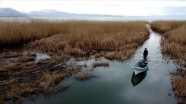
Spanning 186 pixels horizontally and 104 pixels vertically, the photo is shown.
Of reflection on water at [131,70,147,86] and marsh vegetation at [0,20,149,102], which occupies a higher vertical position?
marsh vegetation at [0,20,149,102]

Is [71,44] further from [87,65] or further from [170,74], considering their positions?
[170,74]

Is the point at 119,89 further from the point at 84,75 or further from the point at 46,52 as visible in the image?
the point at 46,52

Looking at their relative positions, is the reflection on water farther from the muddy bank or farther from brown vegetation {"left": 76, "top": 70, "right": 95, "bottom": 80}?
the muddy bank

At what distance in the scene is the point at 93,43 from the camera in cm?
1468

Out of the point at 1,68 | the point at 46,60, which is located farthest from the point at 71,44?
the point at 1,68

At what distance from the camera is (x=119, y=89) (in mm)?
8211

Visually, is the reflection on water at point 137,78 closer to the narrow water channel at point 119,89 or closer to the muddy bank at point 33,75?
the narrow water channel at point 119,89

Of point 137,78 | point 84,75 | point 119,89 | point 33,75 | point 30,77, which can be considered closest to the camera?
point 119,89

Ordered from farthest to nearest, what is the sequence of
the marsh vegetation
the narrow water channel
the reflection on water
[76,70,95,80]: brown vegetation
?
the reflection on water
[76,70,95,80]: brown vegetation
the marsh vegetation
the narrow water channel

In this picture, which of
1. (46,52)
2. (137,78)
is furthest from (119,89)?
(46,52)

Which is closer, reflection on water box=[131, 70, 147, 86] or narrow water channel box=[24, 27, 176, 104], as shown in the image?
narrow water channel box=[24, 27, 176, 104]

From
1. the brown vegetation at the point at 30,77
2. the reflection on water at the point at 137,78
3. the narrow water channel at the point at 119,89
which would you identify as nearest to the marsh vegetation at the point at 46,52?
the brown vegetation at the point at 30,77

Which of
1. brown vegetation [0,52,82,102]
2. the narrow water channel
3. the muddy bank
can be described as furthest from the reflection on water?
brown vegetation [0,52,82,102]

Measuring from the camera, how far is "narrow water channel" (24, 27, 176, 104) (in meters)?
7.12
